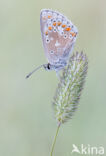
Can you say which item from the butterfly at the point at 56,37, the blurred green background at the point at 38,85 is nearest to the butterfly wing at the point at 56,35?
the butterfly at the point at 56,37

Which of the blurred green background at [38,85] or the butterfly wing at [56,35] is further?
the blurred green background at [38,85]

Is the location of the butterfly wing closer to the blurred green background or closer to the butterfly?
the butterfly

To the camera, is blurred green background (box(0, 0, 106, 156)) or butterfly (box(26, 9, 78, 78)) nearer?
butterfly (box(26, 9, 78, 78))

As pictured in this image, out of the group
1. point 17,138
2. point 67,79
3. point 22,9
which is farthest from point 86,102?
point 22,9

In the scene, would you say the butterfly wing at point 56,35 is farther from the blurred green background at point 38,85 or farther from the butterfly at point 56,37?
the blurred green background at point 38,85

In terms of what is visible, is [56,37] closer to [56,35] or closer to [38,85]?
[56,35]

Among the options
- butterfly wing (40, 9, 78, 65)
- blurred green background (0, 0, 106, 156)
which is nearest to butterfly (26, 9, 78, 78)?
butterfly wing (40, 9, 78, 65)

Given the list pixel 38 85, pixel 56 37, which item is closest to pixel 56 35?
pixel 56 37
